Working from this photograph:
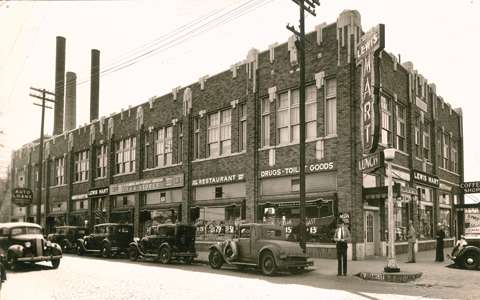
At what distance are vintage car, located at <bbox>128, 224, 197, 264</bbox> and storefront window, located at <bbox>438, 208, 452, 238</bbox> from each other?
1629 cm

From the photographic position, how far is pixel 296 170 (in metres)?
22.7

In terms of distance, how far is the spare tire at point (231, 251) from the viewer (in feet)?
56.3

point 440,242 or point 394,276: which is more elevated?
point 440,242

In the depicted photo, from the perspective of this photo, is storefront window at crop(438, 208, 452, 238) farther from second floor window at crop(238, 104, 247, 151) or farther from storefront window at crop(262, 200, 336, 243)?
second floor window at crop(238, 104, 247, 151)

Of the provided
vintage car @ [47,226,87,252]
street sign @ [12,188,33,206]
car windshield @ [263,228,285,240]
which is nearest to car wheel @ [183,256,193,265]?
car windshield @ [263,228,285,240]

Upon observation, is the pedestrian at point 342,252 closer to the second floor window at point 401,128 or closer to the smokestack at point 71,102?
the second floor window at point 401,128

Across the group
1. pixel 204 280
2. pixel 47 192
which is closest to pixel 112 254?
pixel 204 280

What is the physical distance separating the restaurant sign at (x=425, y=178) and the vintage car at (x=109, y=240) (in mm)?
14636

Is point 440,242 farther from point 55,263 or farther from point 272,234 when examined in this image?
point 55,263

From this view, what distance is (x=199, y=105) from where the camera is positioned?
2939cm

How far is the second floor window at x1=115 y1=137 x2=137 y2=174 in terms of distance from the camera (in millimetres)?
35750

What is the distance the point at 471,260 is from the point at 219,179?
44.9 ft

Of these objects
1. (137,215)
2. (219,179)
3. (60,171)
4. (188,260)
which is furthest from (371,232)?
(60,171)

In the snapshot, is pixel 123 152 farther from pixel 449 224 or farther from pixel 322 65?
pixel 449 224
